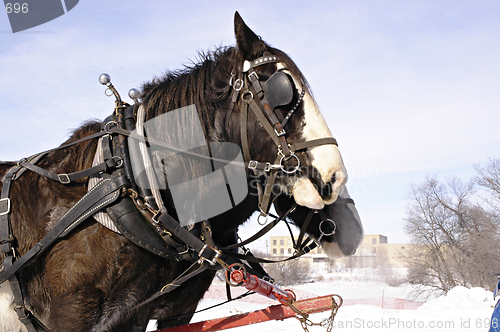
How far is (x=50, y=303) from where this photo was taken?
2.15 meters

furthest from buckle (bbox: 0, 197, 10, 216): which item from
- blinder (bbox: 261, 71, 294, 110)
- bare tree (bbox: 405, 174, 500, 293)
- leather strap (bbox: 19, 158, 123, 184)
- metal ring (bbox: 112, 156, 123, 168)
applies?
bare tree (bbox: 405, 174, 500, 293)

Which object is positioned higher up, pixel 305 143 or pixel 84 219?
pixel 305 143

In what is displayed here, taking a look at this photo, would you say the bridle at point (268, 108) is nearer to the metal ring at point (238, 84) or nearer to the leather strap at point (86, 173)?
the metal ring at point (238, 84)

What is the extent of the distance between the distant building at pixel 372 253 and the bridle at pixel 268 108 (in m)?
5.92

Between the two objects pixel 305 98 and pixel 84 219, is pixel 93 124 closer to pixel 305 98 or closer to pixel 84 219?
pixel 84 219

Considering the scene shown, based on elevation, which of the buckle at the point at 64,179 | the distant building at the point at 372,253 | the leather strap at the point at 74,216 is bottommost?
the distant building at the point at 372,253

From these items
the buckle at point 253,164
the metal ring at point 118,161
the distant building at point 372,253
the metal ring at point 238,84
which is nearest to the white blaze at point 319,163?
the buckle at point 253,164

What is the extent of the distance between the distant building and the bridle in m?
5.92

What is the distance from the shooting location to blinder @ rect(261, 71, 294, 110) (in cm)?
238

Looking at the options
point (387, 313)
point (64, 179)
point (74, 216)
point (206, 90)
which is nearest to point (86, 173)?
point (64, 179)

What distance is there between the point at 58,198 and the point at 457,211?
21038 millimetres

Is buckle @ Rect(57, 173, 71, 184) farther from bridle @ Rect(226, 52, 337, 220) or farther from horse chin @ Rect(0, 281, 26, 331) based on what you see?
bridle @ Rect(226, 52, 337, 220)

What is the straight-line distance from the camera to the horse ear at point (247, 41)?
2.49 m

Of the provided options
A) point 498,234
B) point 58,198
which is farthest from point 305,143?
point 498,234
